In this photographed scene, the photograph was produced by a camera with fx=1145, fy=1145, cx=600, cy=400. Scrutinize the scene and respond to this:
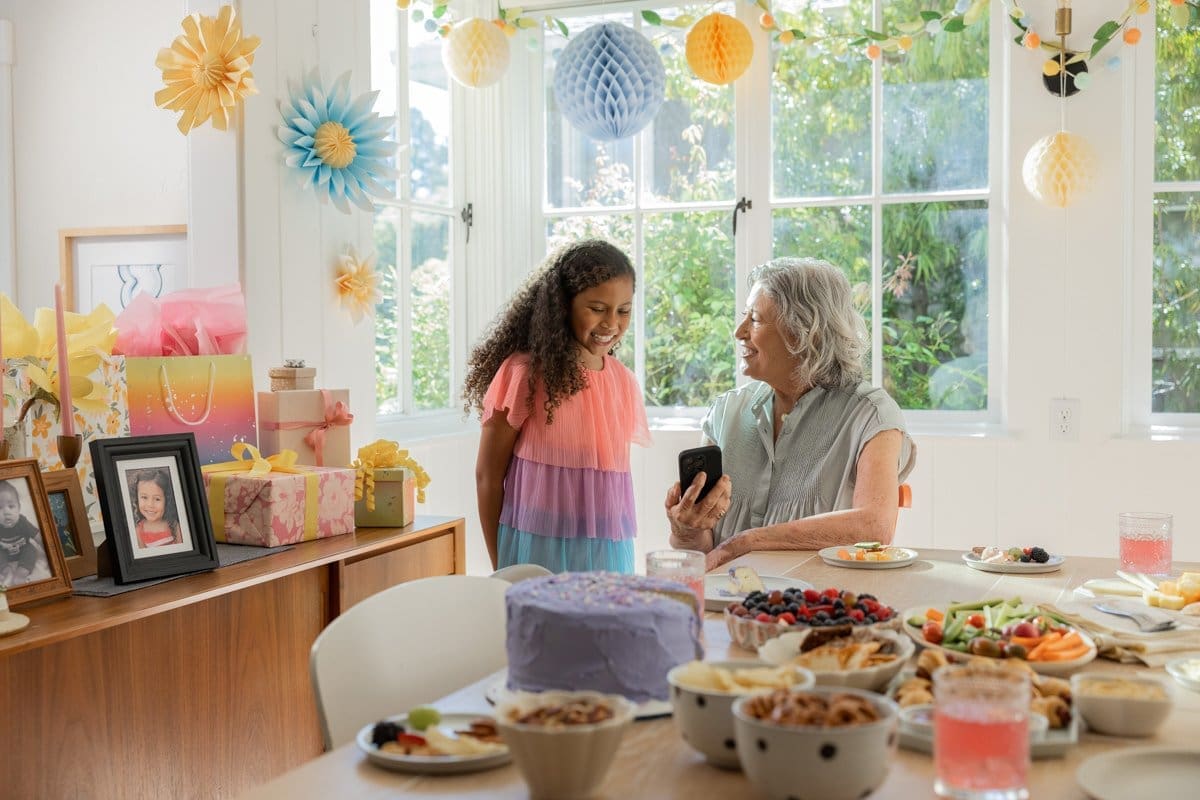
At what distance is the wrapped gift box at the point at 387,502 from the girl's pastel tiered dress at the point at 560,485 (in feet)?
0.94

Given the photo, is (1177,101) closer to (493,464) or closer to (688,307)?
(688,307)

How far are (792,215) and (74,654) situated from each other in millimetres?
3002

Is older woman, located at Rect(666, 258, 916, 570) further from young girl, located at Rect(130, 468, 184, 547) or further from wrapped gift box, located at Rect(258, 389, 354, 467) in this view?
young girl, located at Rect(130, 468, 184, 547)

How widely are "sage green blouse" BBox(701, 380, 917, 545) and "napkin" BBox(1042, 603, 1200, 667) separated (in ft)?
2.94

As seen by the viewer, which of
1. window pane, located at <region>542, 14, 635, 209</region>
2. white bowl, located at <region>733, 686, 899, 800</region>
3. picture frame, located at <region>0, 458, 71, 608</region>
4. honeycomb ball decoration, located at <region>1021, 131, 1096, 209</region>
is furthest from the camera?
window pane, located at <region>542, 14, 635, 209</region>

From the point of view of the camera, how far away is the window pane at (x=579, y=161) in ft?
14.2

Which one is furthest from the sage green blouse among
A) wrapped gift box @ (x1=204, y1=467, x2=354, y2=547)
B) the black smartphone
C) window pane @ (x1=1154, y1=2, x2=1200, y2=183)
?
window pane @ (x1=1154, y1=2, x2=1200, y2=183)

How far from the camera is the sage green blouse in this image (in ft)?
8.11

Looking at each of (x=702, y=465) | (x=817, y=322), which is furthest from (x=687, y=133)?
(x=702, y=465)

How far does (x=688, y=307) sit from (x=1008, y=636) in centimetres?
301

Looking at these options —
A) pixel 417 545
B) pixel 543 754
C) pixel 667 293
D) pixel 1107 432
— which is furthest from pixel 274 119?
pixel 1107 432

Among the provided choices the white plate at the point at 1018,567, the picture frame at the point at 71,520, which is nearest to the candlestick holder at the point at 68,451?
the picture frame at the point at 71,520

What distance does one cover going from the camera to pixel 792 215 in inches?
160

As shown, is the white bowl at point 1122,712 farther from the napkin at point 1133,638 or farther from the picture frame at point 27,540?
the picture frame at point 27,540
